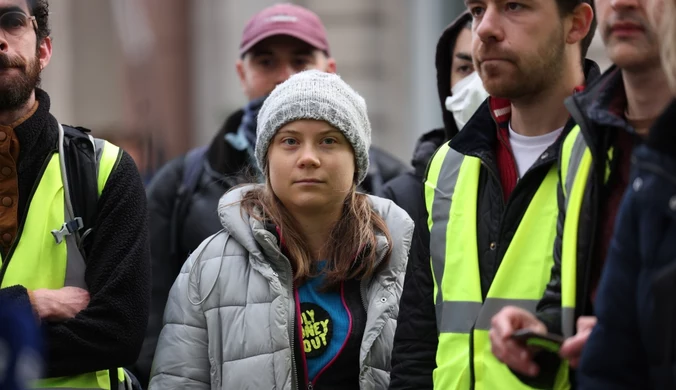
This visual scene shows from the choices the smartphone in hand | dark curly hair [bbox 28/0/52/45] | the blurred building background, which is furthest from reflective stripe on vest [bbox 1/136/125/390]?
the blurred building background

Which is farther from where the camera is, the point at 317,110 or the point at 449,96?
the point at 449,96

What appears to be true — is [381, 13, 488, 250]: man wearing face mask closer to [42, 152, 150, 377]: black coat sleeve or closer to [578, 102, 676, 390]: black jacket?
[42, 152, 150, 377]: black coat sleeve

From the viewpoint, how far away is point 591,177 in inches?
157

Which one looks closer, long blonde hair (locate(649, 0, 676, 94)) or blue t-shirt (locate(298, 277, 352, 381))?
long blonde hair (locate(649, 0, 676, 94))

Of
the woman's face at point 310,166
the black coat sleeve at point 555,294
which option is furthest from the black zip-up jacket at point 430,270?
the woman's face at point 310,166

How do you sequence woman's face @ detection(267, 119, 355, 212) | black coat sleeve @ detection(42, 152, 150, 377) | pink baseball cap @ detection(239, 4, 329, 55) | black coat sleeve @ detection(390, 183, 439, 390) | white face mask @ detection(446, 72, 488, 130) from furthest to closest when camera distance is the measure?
pink baseball cap @ detection(239, 4, 329, 55), white face mask @ detection(446, 72, 488, 130), woman's face @ detection(267, 119, 355, 212), black coat sleeve @ detection(42, 152, 150, 377), black coat sleeve @ detection(390, 183, 439, 390)

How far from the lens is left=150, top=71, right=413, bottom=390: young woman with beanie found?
4871 mm

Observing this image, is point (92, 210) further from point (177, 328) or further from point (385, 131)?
point (385, 131)

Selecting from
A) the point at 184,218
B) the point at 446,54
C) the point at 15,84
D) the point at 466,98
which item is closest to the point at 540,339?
the point at 15,84

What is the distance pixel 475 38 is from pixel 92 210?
1395 millimetres

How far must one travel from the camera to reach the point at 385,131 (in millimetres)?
14445

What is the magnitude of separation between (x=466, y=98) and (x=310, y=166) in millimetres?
1073

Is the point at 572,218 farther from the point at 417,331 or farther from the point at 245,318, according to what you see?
the point at 245,318

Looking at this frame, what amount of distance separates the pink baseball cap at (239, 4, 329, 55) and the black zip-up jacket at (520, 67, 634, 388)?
9.62ft
